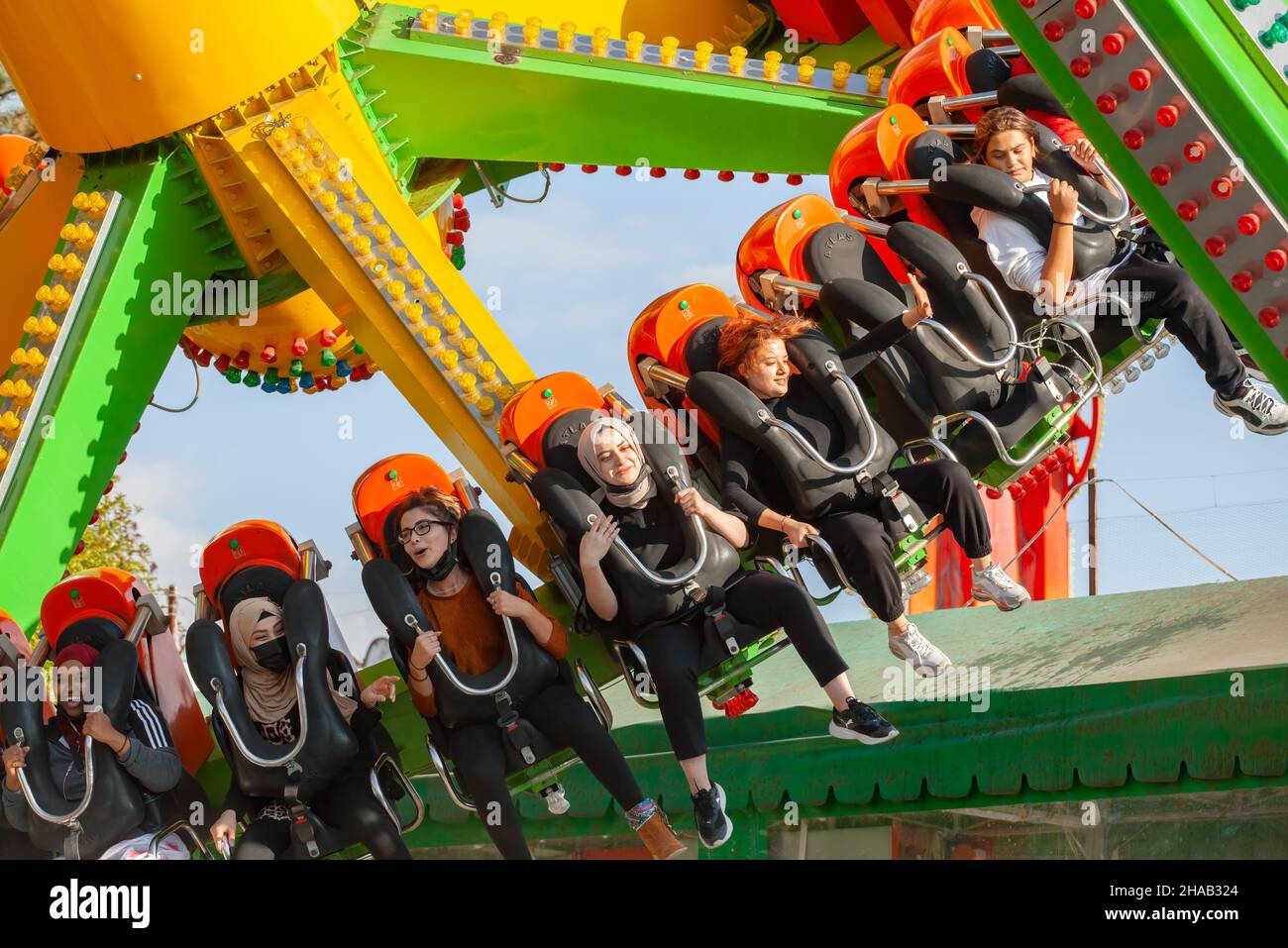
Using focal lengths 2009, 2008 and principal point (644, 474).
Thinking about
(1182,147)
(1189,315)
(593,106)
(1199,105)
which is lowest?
(1189,315)

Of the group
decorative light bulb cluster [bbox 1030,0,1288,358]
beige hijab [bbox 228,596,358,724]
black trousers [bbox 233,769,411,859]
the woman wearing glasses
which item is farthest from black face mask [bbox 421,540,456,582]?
decorative light bulb cluster [bbox 1030,0,1288,358]

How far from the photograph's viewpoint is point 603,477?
7906 mm

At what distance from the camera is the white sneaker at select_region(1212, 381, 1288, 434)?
8.26 meters

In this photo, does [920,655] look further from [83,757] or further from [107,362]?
[107,362]

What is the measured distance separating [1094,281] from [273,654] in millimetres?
3709

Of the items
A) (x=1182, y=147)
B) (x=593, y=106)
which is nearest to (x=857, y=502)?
(x=1182, y=147)

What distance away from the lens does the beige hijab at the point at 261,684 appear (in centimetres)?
806

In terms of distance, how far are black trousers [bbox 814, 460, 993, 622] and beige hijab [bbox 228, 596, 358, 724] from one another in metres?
2.08

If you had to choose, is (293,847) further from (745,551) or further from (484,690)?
(745,551)

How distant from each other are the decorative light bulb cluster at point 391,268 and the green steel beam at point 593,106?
31.1 inches

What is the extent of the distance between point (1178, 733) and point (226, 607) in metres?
4.36

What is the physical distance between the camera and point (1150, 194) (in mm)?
5809

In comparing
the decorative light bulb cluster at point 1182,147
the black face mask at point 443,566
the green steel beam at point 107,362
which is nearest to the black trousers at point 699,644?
the black face mask at point 443,566
